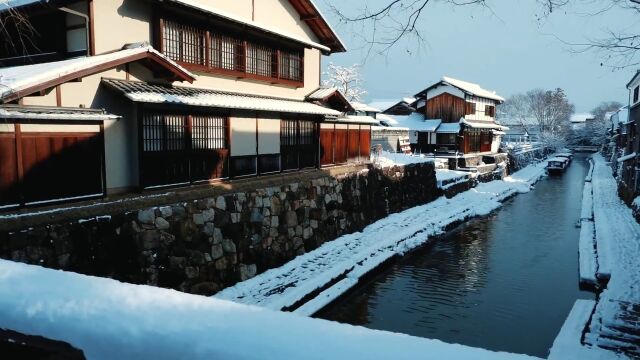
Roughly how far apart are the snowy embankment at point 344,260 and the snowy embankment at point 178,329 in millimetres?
8399

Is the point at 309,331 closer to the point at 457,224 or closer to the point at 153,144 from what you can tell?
the point at 153,144

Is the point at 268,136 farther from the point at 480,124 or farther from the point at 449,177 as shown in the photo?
the point at 480,124

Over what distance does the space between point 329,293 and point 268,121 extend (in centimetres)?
744

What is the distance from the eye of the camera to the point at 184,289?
36.6ft

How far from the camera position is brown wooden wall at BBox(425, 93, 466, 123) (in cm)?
4281

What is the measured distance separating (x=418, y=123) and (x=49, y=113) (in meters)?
38.1

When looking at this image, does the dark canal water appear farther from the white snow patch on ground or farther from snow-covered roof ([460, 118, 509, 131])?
snow-covered roof ([460, 118, 509, 131])

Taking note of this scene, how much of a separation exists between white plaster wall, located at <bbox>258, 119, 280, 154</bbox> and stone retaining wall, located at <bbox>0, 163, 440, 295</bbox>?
6.23 feet

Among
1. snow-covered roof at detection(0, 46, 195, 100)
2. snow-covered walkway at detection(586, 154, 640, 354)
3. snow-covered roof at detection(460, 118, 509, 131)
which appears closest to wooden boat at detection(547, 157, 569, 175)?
snow-covered roof at detection(460, 118, 509, 131)

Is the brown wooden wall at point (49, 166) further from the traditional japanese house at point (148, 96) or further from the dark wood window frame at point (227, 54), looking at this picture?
the dark wood window frame at point (227, 54)

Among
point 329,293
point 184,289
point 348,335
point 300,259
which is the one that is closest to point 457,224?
point 300,259

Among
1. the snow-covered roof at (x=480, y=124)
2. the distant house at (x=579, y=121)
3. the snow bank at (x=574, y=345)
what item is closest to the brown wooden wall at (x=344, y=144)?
the snow bank at (x=574, y=345)

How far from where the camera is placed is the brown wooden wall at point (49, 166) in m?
8.61

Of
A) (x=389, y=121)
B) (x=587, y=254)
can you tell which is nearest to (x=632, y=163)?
(x=587, y=254)
